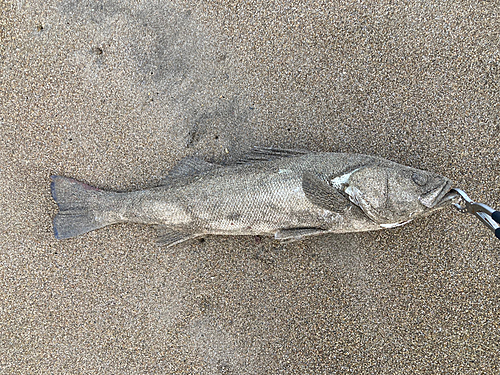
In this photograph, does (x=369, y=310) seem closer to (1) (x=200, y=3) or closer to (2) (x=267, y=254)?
(2) (x=267, y=254)

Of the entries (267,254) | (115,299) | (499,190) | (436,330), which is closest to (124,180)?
(115,299)

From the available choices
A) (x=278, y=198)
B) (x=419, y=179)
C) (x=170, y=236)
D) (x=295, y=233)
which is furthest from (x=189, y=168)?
(x=419, y=179)

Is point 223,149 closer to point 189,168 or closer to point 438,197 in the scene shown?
point 189,168

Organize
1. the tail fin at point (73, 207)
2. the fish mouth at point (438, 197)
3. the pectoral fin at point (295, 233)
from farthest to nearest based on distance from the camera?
the tail fin at point (73, 207) < the pectoral fin at point (295, 233) < the fish mouth at point (438, 197)

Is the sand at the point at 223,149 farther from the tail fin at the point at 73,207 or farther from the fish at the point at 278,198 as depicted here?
the fish at the point at 278,198

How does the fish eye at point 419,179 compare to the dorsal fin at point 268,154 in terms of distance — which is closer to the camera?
the fish eye at point 419,179

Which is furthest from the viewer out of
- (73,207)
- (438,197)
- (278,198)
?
(73,207)

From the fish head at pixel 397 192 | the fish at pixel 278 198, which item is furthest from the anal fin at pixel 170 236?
the fish head at pixel 397 192
